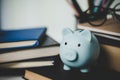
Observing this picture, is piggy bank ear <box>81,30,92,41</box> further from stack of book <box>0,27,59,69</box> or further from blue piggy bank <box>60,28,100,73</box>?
stack of book <box>0,27,59,69</box>

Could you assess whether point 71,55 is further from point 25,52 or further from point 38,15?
point 38,15

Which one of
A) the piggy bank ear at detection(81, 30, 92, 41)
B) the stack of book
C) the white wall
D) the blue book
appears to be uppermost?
the white wall

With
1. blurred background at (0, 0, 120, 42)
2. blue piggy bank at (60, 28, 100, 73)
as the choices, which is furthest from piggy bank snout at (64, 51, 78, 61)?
blurred background at (0, 0, 120, 42)

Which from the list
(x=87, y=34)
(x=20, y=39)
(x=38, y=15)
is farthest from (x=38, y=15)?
(x=87, y=34)

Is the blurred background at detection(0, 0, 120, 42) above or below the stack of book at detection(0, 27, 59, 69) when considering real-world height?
above

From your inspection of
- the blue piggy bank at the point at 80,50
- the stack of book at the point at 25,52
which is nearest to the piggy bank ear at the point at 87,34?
the blue piggy bank at the point at 80,50

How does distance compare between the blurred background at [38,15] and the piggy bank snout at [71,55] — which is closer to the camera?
the piggy bank snout at [71,55]

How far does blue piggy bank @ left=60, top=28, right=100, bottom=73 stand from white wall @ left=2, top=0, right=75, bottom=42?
227mm

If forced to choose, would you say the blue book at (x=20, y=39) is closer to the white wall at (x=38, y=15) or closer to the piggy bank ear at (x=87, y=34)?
the white wall at (x=38, y=15)

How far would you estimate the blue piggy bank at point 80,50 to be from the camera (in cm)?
60

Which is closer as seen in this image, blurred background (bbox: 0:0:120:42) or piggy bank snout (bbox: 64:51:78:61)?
piggy bank snout (bbox: 64:51:78:61)

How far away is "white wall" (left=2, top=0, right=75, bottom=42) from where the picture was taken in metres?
0.82

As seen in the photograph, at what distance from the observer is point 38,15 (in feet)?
2.77

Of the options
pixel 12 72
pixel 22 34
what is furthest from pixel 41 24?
pixel 12 72
